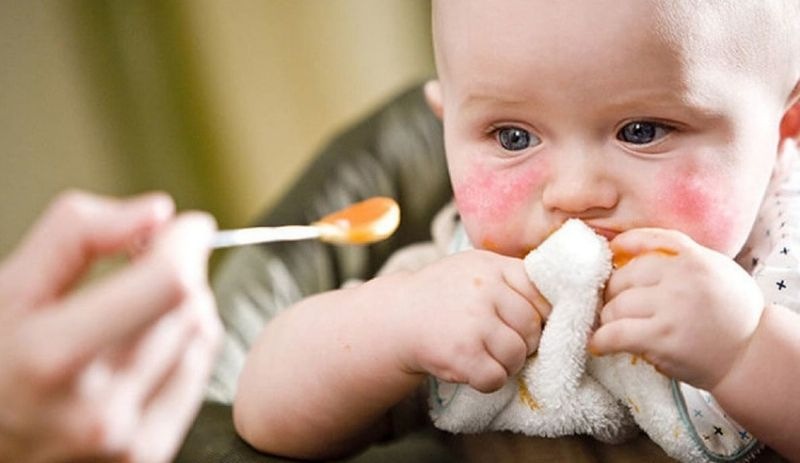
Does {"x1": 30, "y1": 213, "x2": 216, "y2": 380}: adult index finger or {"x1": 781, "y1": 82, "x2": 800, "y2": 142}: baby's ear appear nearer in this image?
{"x1": 30, "y1": 213, "x2": 216, "y2": 380}: adult index finger

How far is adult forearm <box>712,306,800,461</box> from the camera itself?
86 cm

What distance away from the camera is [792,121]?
1.06 metres

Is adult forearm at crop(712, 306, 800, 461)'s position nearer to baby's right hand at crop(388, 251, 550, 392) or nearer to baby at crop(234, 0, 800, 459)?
baby at crop(234, 0, 800, 459)

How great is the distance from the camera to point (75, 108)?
7.00ft

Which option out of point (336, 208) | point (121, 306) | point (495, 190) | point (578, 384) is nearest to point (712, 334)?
point (578, 384)

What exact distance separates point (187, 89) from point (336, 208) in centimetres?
88

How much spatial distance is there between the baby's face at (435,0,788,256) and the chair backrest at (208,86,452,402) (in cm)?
43

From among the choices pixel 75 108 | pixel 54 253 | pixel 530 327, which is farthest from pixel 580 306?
pixel 75 108

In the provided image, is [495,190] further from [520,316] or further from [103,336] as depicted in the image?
[103,336]

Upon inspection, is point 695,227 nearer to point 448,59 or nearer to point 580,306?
point 580,306

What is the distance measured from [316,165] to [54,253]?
32.7 inches

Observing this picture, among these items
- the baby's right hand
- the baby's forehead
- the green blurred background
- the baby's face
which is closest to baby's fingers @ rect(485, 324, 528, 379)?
the baby's right hand

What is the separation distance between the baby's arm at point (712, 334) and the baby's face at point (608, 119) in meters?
0.07

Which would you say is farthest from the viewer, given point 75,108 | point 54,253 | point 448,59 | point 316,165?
point 75,108
